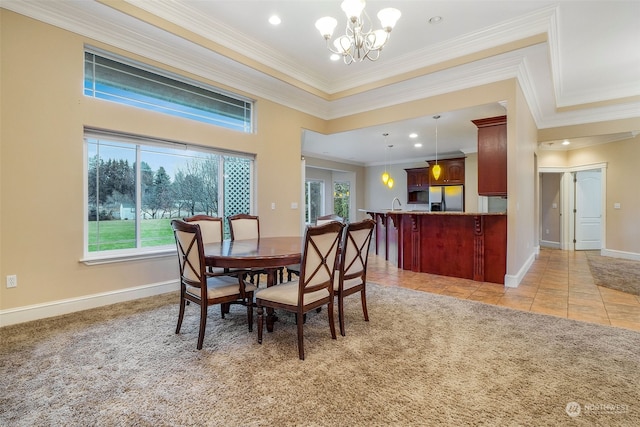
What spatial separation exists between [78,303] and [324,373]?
272 cm

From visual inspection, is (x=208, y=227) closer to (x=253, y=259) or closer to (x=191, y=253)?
(x=191, y=253)

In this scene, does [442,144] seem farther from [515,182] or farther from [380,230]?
[515,182]

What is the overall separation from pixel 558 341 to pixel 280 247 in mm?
2411

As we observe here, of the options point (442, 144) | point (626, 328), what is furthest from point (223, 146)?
point (442, 144)

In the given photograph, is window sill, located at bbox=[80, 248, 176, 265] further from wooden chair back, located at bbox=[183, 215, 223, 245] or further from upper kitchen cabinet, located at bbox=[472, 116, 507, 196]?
upper kitchen cabinet, located at bbox=[472, 116, 507, 196]

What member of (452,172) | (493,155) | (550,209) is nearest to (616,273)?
(493,155)

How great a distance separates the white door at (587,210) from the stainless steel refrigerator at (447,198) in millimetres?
2618

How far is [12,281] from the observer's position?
8.57 ft

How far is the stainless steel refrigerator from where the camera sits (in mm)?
8312

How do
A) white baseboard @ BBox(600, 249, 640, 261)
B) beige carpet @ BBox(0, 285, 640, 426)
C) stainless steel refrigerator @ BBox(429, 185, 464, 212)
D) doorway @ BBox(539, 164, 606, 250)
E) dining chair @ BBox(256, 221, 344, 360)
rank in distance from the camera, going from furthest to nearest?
stainless steel refrigerator @ BBox(429, 185, 464, 212), doorway @ BBox(539, 164, 606, 250), white baseboard @ BBox(600, 249, 640, 261), dining chair @ BBox(256, 221, 344, 360), beige carpet @ BBox(0, 285, 640, 426)

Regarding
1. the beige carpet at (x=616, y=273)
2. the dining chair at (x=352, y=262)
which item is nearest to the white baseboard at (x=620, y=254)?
the beige carpet at (x=616, y=273)

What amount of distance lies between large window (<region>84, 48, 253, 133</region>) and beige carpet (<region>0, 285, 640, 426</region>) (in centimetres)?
241

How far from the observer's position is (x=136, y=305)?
125 inches

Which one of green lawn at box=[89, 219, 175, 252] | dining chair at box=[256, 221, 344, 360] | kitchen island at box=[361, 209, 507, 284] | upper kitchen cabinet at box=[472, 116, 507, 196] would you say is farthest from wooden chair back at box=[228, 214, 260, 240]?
upper kitchen cabinet at box=[472, 116, 507, 196]
